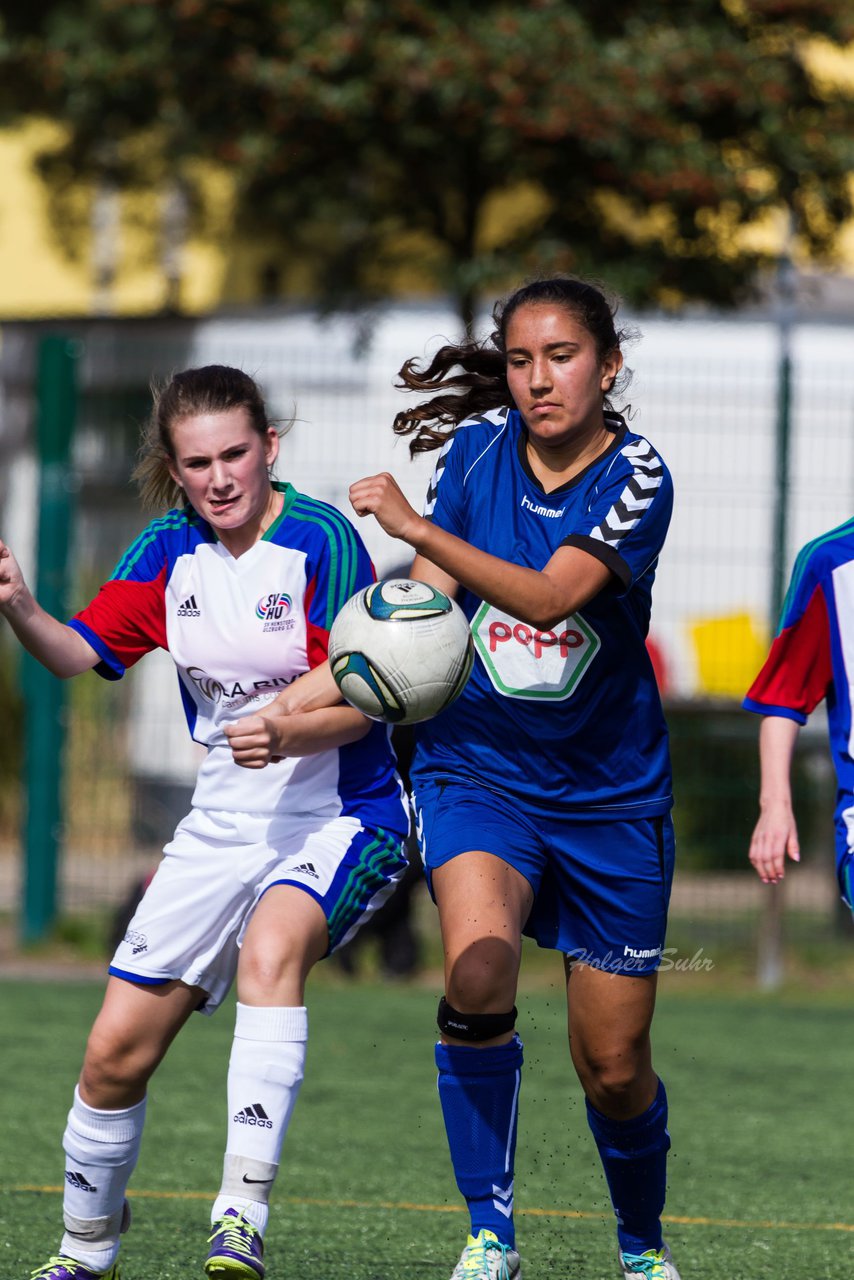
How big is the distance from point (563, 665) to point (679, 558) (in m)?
6.24

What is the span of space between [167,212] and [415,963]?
11.6 meters

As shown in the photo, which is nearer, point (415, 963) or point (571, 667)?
point (571, 667)

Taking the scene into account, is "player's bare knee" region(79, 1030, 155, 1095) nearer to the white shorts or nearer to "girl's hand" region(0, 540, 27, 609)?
the white shorts

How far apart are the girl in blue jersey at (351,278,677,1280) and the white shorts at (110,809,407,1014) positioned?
0.20 metres

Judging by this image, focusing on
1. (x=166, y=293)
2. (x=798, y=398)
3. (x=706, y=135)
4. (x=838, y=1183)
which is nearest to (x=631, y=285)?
(x=706, y=135)

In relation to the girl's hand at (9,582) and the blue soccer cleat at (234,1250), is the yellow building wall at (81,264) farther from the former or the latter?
the blue soccer cleat at (234,1250)

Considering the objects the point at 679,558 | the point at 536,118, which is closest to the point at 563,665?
the point at 679,558

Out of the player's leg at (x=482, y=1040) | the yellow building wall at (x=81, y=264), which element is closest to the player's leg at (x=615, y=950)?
the player's leg at (x=482, y=1040)

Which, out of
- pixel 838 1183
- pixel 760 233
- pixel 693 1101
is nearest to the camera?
pixel 838 1183

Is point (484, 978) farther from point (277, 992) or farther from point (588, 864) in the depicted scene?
point (277, 992)

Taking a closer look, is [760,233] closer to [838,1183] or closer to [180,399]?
[838,1183]

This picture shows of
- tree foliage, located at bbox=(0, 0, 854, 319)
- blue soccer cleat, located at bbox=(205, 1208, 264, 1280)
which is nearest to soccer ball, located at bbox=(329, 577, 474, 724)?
Answer: blue soccer cleat, located at bbox=(205, 1208, 264, 1280)

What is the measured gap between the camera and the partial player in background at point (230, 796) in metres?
4.18

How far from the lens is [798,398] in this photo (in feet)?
34.4
